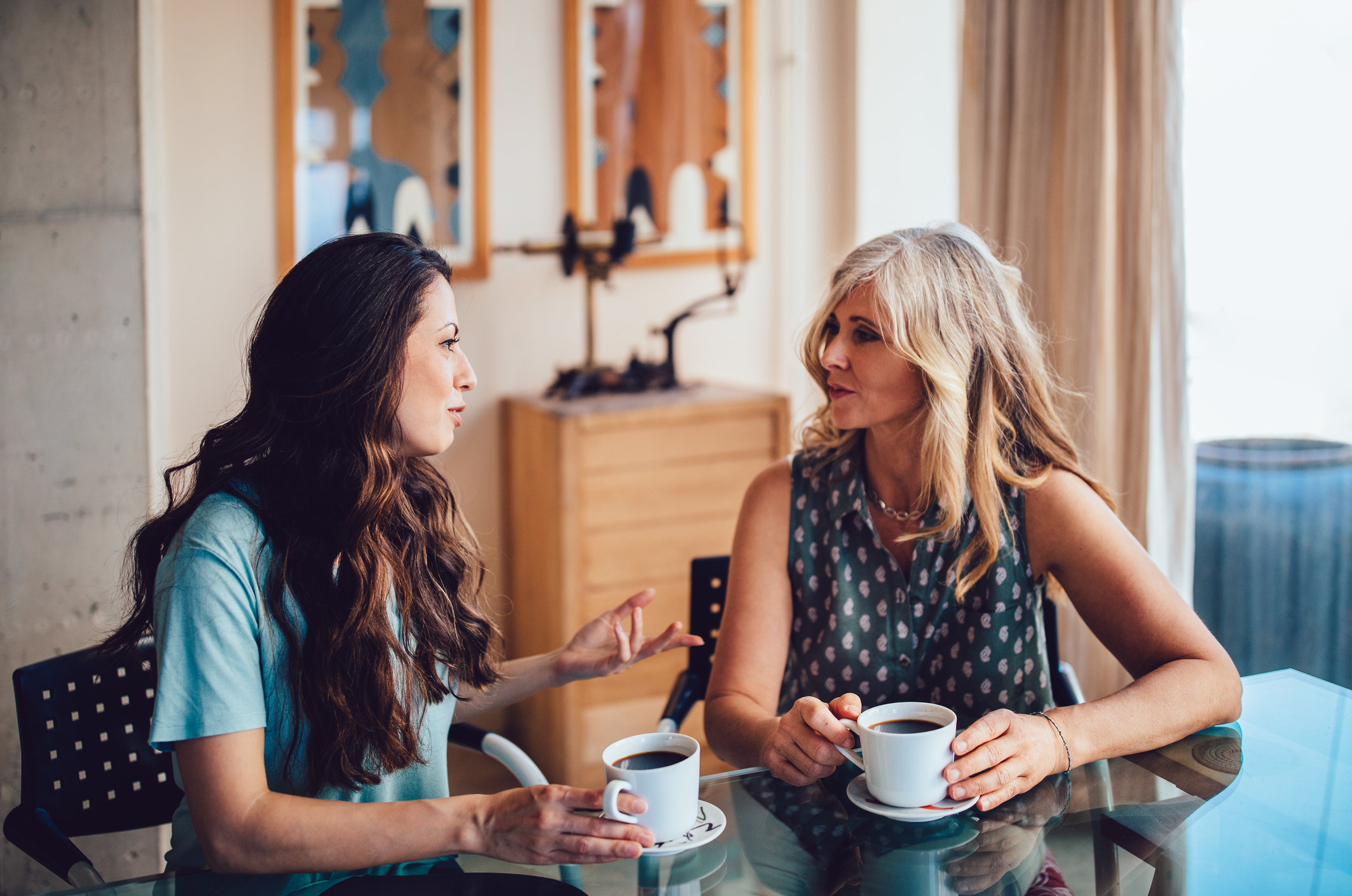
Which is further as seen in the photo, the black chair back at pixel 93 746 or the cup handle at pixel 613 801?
the black chair back at pixel 93 746

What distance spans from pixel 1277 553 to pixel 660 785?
70.6 inches

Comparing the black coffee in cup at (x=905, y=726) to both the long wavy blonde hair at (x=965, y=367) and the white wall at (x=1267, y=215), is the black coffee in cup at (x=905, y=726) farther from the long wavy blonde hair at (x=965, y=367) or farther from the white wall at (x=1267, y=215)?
the white wall at (x=1267, y=215)

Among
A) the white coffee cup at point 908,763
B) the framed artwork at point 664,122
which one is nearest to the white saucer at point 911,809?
the white coffee cup at point 908,763

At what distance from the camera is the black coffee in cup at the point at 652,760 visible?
3.43ft

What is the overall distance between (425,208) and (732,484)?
1.20 metres

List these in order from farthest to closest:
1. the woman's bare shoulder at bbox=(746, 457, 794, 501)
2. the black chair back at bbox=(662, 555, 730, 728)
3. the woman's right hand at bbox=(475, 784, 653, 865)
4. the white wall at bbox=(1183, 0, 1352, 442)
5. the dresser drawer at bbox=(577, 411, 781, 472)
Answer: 1. the dresser drawer at bbox=(577, 411, 781, 472)
2. the white wall at bbox=(1183, 0, 1352, 442)
3. the black chair back at bbox=(662, 555, 730, 728)
4. the woman's bare shoulder at bbox=(746, 457, 794, 501)
5. the woman's right hand at bbox=(475, 784, 653, 865)

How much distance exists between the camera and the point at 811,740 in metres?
1.20

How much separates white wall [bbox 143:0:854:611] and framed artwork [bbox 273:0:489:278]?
0.18 feet

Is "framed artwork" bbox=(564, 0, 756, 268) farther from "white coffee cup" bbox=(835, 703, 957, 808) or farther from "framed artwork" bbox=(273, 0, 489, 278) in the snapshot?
"white coffee cup" bbox=(835, 703, 957, 808)

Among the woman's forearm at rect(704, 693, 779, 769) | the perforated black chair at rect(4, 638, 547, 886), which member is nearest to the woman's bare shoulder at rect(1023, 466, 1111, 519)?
the woman's forearm at rect(704, 693, 779, 769)

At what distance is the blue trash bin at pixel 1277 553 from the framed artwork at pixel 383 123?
207cm

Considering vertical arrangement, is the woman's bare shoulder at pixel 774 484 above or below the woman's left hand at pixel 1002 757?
above

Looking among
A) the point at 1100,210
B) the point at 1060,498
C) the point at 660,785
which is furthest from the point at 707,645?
the point at 1100,210

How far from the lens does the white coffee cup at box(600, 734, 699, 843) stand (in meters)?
1.00
